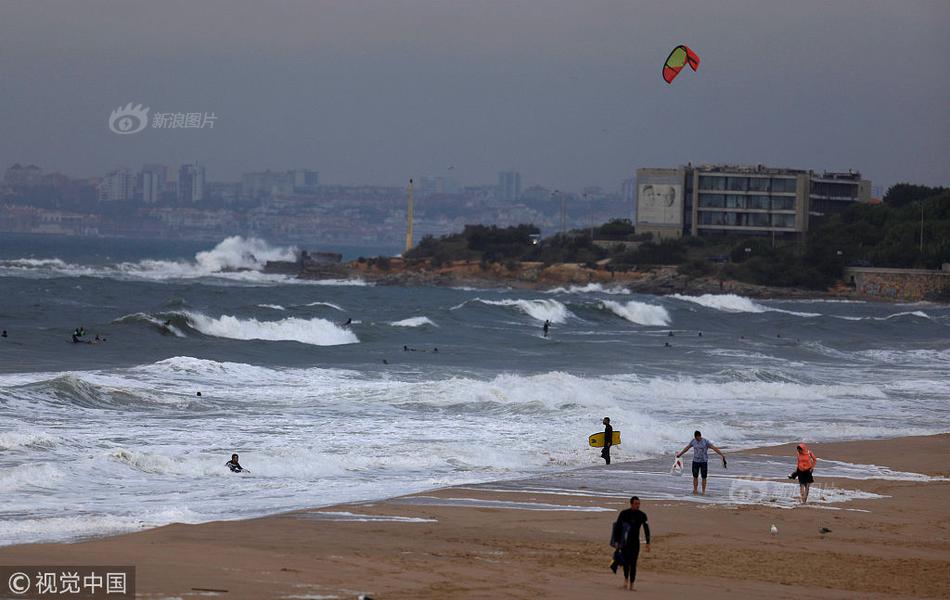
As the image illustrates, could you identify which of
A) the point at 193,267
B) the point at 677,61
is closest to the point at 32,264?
the point at 193,267

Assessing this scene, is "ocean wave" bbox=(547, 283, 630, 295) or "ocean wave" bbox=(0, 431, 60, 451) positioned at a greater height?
"ocean wave" bbox=(547, 283, 630, 295)

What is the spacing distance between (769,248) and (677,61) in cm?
6233

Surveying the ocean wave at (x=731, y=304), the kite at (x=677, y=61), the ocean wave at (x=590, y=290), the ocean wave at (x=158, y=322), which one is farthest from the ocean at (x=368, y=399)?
the ocean wave at (x=590, y=290)

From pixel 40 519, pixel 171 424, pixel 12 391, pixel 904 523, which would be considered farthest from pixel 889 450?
pixel 12 391

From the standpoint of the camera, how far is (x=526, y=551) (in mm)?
11164

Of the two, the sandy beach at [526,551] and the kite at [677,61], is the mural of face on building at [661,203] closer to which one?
the kite at [677,61]

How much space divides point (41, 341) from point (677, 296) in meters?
51.6

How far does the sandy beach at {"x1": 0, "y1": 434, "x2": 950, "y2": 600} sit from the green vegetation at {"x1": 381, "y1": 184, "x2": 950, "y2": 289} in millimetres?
75513

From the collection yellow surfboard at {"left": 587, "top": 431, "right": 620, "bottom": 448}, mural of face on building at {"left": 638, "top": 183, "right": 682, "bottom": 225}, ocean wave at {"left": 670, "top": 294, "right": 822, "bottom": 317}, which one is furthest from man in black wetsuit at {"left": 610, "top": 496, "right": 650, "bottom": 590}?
mural of face on building at {"left": 638, "top": 183, "right": 682, "bottom": 225}

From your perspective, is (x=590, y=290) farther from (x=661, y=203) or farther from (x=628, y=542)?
(x=628, y=542)

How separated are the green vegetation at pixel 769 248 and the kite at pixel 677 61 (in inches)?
2193

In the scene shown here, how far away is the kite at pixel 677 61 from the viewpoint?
30766 millimetres

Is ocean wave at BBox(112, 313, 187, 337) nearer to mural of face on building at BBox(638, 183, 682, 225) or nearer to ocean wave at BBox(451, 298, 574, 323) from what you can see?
ocean wave at BBox(451, 298, 574, 323)

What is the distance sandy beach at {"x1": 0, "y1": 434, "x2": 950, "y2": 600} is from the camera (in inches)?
380
